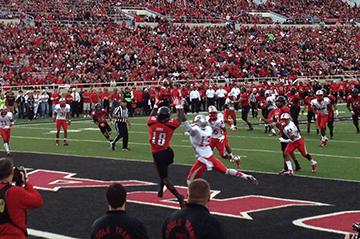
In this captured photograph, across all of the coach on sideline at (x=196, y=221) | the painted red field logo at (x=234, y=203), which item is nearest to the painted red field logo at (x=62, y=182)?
the painted red field logo at (x=234, y=203)

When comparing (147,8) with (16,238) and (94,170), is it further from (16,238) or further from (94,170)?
(16,238)

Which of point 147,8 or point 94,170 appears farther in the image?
point 147,8

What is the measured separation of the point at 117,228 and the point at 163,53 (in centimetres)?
3593

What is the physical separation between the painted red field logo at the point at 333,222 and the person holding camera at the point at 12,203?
4.59 meters

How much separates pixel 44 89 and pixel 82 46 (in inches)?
236

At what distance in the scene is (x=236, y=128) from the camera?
2438 centimetres

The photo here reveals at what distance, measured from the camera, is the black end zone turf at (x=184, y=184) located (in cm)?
927

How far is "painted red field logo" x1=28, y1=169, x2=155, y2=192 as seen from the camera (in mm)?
12977

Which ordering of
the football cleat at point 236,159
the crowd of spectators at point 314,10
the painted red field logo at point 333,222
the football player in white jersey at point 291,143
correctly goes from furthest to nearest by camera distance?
the crowd of spectators at point 314,10 < the football cleat at point 236,159 < the football player in white jersey at point 291,143 < the painted red field logo at point 333,222

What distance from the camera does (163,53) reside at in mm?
40625

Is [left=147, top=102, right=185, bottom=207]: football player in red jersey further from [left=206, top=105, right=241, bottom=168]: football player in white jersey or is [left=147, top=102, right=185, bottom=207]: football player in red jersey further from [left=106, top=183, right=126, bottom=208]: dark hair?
[left=106, top=183, right=126, bottom=208]: dark hair

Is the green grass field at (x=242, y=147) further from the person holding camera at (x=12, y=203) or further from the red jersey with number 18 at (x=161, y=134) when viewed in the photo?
the person holding camera at (x=12, y=203)

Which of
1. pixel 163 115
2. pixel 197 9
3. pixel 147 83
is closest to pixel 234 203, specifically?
pixel 163 115

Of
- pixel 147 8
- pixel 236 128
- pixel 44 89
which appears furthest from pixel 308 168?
pixel 147 8
